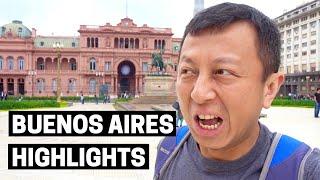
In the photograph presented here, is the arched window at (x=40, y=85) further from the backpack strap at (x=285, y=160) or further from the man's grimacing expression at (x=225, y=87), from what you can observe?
the backpack strap at (x=285, y=160)

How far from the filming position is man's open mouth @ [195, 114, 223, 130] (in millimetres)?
1324

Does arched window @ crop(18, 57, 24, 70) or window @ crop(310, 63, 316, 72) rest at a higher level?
arched window @ crop(18, 57, 24, 70)

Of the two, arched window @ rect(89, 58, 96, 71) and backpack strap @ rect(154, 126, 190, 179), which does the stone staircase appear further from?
backpack strap @ rect(154, 126, 190, 179)

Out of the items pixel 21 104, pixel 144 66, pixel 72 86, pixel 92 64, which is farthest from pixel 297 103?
pixel 72 86

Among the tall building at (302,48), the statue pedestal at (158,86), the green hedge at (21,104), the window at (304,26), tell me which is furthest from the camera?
the window at (304,26)

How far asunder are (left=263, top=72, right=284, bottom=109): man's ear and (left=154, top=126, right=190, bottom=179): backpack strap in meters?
0.39

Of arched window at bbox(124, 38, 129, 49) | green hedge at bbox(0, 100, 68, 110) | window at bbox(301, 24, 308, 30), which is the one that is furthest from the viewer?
arched window at bbox(124, 38, 129, 49)

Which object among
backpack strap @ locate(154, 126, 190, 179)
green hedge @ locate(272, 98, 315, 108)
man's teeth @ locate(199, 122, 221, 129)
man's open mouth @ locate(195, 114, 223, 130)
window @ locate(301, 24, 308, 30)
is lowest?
green hedge @ locate(272, 98, 315, 108)

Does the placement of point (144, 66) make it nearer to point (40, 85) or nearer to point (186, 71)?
point (40, 85)

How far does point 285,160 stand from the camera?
4.22 feet

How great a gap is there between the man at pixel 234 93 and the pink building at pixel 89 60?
66.1 m

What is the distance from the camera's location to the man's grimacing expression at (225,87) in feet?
4.32

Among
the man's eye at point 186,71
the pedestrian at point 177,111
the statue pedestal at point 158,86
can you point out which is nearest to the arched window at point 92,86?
the statue pedestal at point 158,86

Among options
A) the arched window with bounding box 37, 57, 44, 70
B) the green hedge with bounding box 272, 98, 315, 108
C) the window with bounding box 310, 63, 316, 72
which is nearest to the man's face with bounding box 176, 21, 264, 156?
the green hedge with bounding box 272, 98, 315, 108
